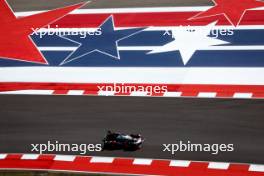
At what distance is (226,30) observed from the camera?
10.7 ft

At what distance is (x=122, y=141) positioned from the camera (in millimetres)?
3326

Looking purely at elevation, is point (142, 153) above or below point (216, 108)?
below

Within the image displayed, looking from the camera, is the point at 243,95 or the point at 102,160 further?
the point at 102,160

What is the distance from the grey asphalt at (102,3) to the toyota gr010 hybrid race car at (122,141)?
45.7 inches

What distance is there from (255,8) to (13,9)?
218 centimetres

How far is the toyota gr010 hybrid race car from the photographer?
3.31m

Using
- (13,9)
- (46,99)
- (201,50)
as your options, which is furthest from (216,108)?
(13,9)

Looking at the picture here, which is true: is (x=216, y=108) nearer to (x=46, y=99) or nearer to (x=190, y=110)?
(x=190, y=110)

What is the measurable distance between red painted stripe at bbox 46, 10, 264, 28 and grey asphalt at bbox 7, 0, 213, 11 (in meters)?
0.08

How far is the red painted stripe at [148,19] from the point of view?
322 centimetres

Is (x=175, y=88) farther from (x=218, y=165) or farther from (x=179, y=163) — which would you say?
(x=218, y=165)

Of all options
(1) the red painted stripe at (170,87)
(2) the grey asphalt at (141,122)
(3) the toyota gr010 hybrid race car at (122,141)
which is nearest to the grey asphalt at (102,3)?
(1) the red painted stripe at (170,87)

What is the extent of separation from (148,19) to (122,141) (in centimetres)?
111

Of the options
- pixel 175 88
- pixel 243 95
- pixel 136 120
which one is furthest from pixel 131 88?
pixel 243 95
